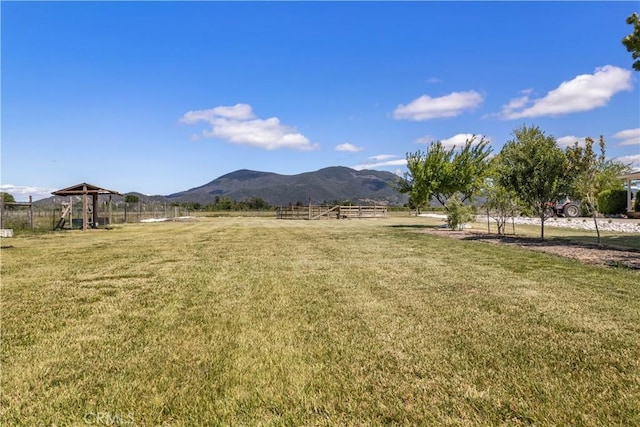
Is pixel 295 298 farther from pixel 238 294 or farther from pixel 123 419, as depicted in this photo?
pixel 123 419

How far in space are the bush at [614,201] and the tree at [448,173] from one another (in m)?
12.8

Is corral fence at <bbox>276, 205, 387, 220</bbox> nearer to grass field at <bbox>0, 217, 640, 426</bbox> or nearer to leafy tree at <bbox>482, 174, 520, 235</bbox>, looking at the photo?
leafy tree at <bbox>482, 174, 520, 235</bbox>

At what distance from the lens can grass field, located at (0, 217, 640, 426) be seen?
102 inches

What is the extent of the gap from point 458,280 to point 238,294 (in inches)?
152

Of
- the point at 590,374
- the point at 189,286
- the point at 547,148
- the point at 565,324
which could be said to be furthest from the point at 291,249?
the point at 547,148

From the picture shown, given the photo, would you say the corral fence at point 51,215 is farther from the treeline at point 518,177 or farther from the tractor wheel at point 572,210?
the tractor wheel at point 572,210

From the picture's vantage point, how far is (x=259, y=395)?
2.78 m

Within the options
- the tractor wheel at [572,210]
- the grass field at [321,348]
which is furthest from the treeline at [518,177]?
the tractor wheel at [572,210]

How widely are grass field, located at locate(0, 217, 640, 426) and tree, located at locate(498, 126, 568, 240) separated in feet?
22.0

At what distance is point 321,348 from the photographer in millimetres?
3635

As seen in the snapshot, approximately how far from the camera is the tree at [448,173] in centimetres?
2189

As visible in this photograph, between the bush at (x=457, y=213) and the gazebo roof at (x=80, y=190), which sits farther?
the gazebo roof at (x=80, y=190)

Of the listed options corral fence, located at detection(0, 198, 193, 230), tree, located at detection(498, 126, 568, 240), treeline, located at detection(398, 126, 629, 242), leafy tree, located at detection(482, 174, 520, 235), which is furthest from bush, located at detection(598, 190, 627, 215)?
corral fence, located at detection(0, 198, 193, 230)

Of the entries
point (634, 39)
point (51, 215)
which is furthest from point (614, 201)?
point (51, 215)
